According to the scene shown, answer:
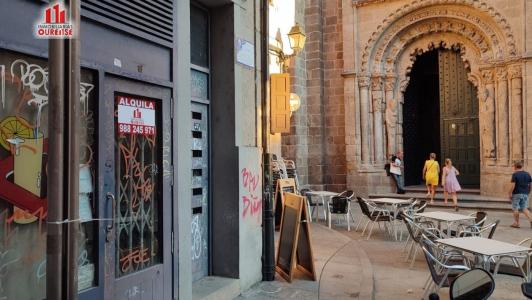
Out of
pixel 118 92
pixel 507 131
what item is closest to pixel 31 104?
pixel 118 92

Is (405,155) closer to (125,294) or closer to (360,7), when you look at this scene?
(360,7)

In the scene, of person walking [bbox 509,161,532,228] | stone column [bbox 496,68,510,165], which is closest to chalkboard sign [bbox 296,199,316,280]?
person walking [bbox 509,161,532,228]

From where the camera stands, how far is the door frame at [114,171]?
3.84m

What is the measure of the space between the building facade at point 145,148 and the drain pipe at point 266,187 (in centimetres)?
8

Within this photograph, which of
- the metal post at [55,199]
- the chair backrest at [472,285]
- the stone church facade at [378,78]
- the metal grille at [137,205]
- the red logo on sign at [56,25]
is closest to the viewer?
the metal post at [55,199]

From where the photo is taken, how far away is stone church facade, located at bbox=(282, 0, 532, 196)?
47.7 ft

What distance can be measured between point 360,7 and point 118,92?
1440cm

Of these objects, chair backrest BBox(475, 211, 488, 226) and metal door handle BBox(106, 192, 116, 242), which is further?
chair backrest BBox(475, 211, 488, 226)

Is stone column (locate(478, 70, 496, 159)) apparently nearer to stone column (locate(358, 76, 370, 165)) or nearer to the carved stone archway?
the carved stone archway

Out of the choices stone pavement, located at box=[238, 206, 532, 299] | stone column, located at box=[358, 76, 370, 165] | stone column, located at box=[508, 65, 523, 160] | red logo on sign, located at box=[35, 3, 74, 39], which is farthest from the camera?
stone column, located at box=[358, 76, 370, 165]

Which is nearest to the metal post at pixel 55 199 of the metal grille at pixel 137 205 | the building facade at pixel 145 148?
the building facade at pixel 145 148

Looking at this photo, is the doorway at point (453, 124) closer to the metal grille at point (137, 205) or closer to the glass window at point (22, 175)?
the metal grille at point (137, 205)

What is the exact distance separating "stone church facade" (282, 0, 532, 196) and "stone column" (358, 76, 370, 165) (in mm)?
37

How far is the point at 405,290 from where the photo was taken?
6117mm
